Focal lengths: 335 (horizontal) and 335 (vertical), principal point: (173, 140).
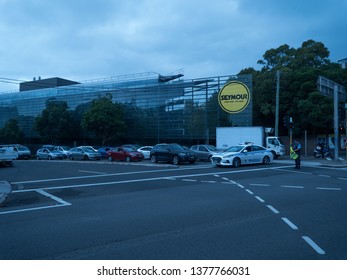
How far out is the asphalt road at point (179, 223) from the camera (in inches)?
213

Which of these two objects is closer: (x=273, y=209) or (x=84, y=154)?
(x=273, y=209)

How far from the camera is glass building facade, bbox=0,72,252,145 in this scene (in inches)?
1635

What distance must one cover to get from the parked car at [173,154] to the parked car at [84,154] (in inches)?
424

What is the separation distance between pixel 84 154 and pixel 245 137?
55.2ft

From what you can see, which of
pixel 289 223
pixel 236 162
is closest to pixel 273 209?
pixel 289 223

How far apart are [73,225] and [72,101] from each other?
53016mm

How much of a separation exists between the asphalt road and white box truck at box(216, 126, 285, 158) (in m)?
16.0

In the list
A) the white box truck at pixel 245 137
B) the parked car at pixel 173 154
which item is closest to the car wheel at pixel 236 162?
the parked car at pixel 173 154

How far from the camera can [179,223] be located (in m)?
7.30

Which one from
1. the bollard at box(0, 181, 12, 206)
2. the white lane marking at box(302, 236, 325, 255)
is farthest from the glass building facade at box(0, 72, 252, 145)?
the white lane marking at box(302, 236, 325, 255)

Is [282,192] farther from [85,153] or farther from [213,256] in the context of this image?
[85,153]

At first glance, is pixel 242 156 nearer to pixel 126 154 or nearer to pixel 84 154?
pixel 126 154

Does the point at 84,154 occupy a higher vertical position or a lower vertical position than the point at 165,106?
lower

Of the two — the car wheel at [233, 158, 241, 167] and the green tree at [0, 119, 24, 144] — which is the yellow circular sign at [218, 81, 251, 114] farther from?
the green tree at [0, 119, 24, 144]
